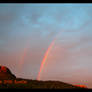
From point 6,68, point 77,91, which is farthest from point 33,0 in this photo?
point 6,68

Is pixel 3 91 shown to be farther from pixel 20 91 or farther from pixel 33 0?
pixel 33 0

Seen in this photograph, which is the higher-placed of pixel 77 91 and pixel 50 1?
pixel 50 1

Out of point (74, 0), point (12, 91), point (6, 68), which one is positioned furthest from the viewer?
point (6, 68)

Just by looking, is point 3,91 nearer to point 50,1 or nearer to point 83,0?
point 50,1

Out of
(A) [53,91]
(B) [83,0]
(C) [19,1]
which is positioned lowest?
(A) [53,91]

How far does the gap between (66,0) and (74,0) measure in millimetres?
204

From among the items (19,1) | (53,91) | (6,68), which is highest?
(19,1)

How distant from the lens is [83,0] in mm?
3740

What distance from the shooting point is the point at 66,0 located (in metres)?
3.73

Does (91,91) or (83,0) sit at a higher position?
(83,0)

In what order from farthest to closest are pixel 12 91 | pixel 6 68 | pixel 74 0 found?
pixel 6 68, pixel 12 91, pixel 74 0

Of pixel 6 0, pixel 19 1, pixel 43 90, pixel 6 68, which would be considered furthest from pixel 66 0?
pixel 6 68

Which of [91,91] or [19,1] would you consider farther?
[91,91]

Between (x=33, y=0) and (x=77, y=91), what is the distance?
2.80 metres
